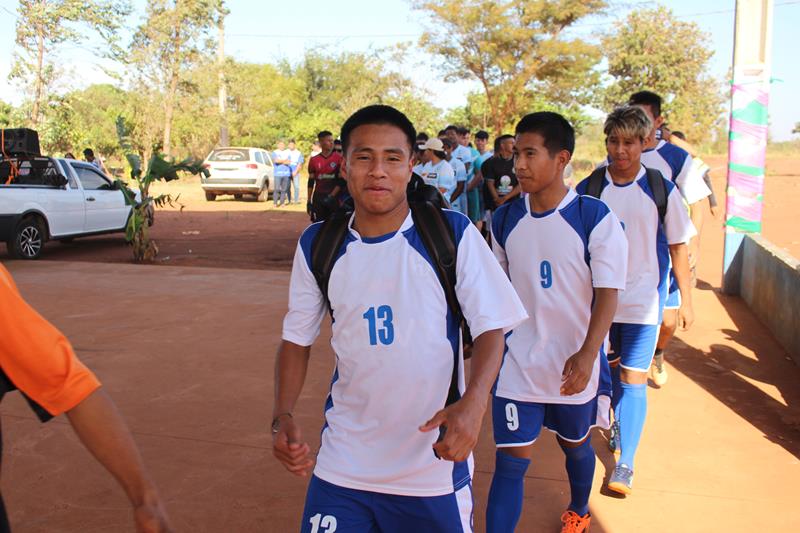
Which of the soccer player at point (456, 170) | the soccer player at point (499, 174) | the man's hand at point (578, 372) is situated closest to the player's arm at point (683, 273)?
the man's hand at point (578, 372)

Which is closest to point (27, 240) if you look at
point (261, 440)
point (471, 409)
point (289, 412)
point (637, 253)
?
point (261, 440)

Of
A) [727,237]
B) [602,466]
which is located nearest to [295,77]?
[727,237]

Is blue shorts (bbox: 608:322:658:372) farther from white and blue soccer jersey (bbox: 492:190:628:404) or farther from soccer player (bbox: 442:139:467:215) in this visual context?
soccer player (bbox: 442:139:467:215)

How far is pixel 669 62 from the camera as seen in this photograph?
156 feet

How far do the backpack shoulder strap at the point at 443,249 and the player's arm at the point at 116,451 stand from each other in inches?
38.8

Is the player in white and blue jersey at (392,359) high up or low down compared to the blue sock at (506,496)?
up

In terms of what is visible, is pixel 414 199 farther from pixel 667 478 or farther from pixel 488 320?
pixel 667 478

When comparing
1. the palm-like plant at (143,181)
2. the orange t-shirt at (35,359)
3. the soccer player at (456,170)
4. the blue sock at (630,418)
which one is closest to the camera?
the orange t-shirt at (35,359)

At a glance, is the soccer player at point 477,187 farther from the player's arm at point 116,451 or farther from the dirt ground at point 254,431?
the player's arm at point 116,451

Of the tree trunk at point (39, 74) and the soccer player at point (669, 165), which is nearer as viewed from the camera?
the soccer player at point (669, 165)

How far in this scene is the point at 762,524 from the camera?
164 inches

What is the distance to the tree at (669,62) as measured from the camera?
155 feet

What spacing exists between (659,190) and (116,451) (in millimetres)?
3669

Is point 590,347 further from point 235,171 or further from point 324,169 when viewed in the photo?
point 235,171
